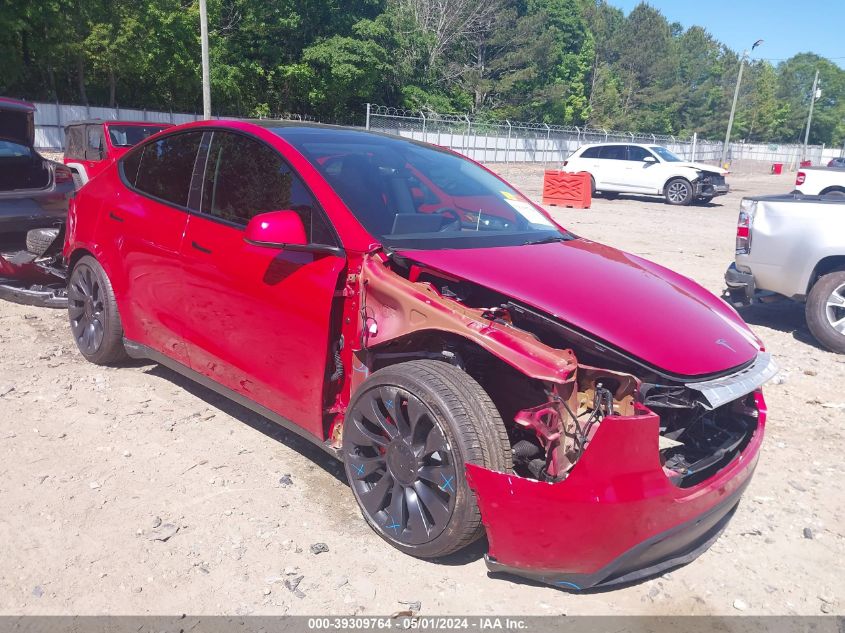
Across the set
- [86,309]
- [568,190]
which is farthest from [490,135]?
[86,309]

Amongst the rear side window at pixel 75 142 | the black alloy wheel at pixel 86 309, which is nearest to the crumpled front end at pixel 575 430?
the black alloy wheel at pixel 86 309

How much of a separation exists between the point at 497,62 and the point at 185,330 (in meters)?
53.8

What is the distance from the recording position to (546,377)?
2484 mm

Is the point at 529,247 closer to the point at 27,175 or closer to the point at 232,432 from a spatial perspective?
the point at 232,432

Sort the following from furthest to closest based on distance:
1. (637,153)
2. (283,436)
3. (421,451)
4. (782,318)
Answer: (637,153) → (782,318) → (283,436) → (421,451)

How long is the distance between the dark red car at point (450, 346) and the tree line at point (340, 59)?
2954 centimetres

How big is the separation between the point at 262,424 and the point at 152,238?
125 centimetres

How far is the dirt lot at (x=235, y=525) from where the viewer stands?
8.82 ft

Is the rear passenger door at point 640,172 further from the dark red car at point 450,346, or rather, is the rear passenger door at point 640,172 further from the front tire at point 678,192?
the dark red car at point 450,346

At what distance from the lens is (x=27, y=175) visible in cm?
672

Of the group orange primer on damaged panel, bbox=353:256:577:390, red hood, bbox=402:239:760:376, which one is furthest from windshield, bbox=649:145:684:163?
orange primer on damaged panel, bbox=353:256:577:390

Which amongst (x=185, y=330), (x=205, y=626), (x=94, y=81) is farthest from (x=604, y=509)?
(x=94, y=81)

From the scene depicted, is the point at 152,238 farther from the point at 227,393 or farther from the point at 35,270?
the point at 35,270

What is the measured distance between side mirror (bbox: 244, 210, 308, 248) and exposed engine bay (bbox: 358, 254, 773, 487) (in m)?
0.42
